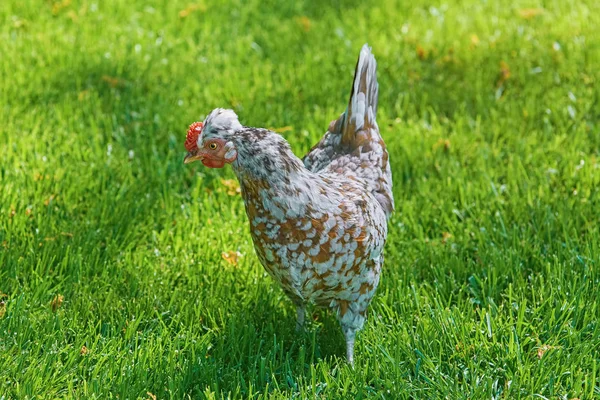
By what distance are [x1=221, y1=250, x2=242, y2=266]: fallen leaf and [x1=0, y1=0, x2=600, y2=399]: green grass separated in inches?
1.2

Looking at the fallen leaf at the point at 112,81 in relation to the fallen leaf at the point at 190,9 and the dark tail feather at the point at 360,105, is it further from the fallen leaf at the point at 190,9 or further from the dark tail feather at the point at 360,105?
the dark tail feather at the point at 360,105

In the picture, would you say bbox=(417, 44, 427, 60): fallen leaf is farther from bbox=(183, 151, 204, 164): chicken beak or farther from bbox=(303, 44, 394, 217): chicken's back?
bbox=(183, 151, 204, 164): chicken beak

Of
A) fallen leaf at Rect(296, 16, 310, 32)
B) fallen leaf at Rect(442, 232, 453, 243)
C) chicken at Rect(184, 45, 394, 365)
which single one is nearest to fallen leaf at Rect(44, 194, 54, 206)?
chicken at Rect(184, 45, 394, 365)

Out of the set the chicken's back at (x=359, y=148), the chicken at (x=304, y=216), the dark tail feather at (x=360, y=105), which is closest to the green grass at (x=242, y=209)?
the chicken at (x=304, y=216)

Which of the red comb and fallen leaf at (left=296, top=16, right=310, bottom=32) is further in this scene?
fallen leaf at (left=296, top=16, right=310, bottom=32)

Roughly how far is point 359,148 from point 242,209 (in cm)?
92

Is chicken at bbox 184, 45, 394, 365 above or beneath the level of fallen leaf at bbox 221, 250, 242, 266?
above

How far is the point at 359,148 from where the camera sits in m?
3.86

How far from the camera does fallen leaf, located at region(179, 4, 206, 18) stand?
652 centimetres

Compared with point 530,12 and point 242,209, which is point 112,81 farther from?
point 530,12

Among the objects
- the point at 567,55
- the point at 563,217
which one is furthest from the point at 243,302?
the point at 567,55

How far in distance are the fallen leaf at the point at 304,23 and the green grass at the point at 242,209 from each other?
16 millimetres

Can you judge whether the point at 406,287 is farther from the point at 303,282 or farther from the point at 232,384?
the point at 232,384

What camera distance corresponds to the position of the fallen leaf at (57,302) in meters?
3.66
